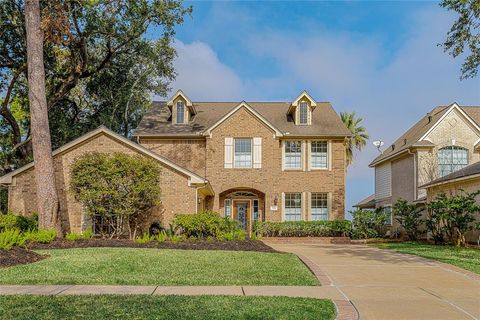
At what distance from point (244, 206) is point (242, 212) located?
1.21ft

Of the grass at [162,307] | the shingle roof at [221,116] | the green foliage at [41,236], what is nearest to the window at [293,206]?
the shingle roof at [221,116]

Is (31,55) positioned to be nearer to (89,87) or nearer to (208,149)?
(208,149)

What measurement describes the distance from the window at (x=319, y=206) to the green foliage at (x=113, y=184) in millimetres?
10618

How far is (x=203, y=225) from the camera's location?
17.7 metres

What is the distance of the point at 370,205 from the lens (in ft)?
119

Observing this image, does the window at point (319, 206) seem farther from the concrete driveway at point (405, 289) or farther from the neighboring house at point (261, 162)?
the concrete driveway at point (405, 289)

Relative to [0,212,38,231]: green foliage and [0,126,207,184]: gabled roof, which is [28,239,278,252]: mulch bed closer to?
[0,212,38,231]: green foliage

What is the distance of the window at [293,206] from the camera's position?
86.1 feet

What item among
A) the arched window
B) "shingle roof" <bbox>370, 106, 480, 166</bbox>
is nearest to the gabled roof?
"shingle roof" <bbox>370, 106, 480, 166</bbox>

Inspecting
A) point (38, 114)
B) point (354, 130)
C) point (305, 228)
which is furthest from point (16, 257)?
point (354, 130)

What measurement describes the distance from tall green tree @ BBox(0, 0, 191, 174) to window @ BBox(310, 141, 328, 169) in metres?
10.3

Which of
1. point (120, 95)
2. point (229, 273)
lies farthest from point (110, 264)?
point (120, 95)

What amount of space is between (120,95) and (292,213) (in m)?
14.9

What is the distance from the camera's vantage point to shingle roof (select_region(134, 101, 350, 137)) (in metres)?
26.7
